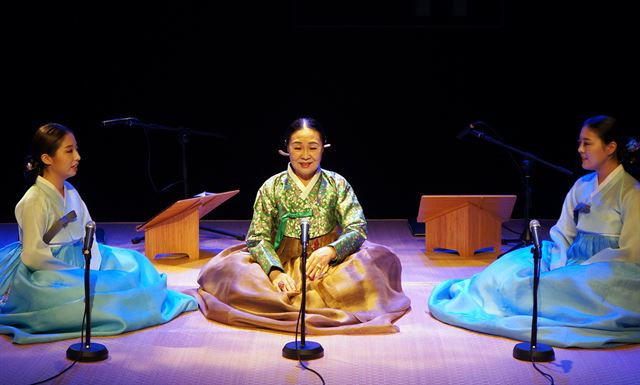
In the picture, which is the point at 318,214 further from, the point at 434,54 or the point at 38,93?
the point at 38,93

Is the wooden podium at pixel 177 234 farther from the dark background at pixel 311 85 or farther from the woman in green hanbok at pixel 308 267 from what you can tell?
the dark background at pixel 311 85

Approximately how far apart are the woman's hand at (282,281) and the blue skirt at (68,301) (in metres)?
0.54

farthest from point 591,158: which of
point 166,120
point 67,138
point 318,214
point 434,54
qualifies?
point 166,120

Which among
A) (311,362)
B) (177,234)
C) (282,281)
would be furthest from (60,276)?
(177,234)

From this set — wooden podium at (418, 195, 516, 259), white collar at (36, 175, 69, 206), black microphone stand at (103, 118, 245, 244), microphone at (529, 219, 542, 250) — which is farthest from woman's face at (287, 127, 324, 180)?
black microphone stand at (103, 118, 245, 244)

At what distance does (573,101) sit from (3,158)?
5293 mm

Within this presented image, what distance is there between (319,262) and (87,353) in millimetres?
1295

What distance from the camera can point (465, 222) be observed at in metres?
6.15

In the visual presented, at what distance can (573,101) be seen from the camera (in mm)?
7598

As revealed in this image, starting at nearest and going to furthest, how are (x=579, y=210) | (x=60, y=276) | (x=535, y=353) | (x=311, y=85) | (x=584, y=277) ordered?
(x=535, y=353)
(x=584, y=277)
(x=60, y=276)
(x=579, y=210)
(x=311, y=85)

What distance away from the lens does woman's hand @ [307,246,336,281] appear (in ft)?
14.1

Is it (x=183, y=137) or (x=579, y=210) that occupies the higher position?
(x=183, y=137)

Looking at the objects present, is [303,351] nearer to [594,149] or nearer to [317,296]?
[317,296]

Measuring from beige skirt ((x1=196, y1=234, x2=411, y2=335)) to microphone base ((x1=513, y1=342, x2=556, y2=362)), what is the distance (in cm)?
70
